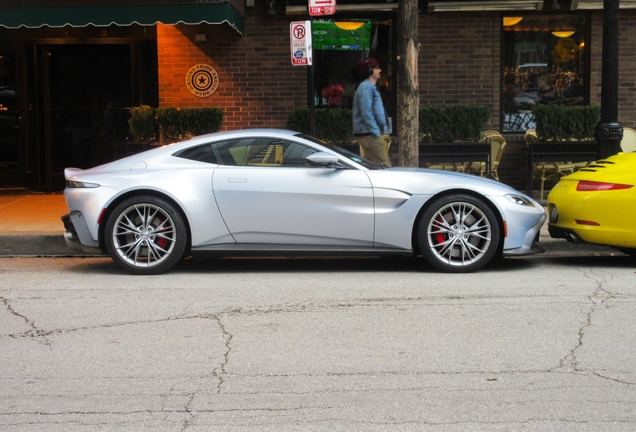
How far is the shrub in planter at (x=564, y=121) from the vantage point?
489 inches

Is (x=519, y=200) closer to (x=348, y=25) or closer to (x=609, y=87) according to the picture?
(x=609, y=87)

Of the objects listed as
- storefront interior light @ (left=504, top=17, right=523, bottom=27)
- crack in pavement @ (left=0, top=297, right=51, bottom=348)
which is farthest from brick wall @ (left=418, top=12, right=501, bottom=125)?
crack in pavement @ (left=0, top=297, right=51, bottom=348)

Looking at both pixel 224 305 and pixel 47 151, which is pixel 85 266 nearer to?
pixel 224 305

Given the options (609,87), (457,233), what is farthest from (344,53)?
(457,233)

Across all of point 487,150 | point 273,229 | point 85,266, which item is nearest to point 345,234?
point 273,229

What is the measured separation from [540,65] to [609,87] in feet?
12.8

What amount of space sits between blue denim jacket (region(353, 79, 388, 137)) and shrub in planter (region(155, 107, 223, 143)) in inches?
118

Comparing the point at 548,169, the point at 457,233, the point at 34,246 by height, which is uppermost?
the point at 548,169

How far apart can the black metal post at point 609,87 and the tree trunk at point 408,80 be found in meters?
2.19

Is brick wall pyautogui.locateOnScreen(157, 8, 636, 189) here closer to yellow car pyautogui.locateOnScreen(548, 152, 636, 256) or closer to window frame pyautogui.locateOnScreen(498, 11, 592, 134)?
window frame pyautogui.locateOnScreen(498, 11, 592, 134)

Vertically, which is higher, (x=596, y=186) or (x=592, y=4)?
(x=592, y=4)

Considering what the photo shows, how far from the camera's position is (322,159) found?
7.86 metres

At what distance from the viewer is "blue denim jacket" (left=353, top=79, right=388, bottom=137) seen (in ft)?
34.4

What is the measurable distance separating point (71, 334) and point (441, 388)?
2.67 m
